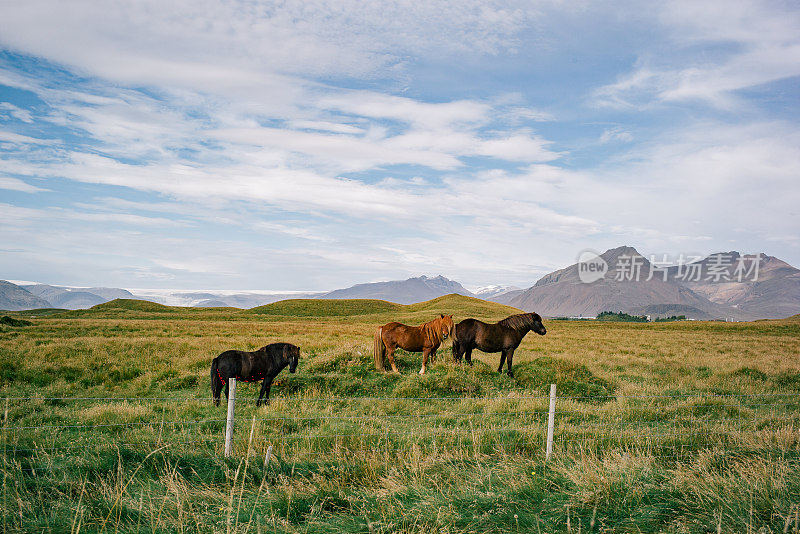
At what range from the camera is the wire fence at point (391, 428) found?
7.48m

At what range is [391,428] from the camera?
9.38 meters

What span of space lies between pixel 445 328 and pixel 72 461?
10625 mm

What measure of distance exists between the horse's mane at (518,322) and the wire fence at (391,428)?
3574mm

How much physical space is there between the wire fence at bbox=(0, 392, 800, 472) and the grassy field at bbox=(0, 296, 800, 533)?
0.19ft

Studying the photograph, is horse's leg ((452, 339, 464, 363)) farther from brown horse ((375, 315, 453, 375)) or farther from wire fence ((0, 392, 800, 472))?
wire fence ((0, 392, 800, 472))

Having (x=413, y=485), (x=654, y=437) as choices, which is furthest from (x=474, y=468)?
(x=654, y=437)

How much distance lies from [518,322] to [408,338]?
13.3 feet

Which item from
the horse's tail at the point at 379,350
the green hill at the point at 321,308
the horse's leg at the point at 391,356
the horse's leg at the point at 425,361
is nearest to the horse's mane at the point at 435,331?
the horse's leg at the point at 425,361

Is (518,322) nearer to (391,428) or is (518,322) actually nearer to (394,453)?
(391,428)

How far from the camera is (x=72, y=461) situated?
6.22 m

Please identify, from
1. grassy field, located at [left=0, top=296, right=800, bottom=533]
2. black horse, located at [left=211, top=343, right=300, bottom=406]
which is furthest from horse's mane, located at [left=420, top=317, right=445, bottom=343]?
black horse, located at [left=211, top=343, right=300, bottom=406]

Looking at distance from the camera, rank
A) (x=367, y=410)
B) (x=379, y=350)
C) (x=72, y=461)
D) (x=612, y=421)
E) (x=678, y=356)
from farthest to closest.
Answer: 1. (x=678, y=356)
2. (x=379, y=350)
3. (x=367, y=410)
4. (x=612, y=421)
5. (x=72, y=461)

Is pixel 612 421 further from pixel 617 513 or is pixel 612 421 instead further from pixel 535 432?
pixel 617 513

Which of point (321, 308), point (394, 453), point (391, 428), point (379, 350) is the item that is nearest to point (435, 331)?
point (379, 350)
